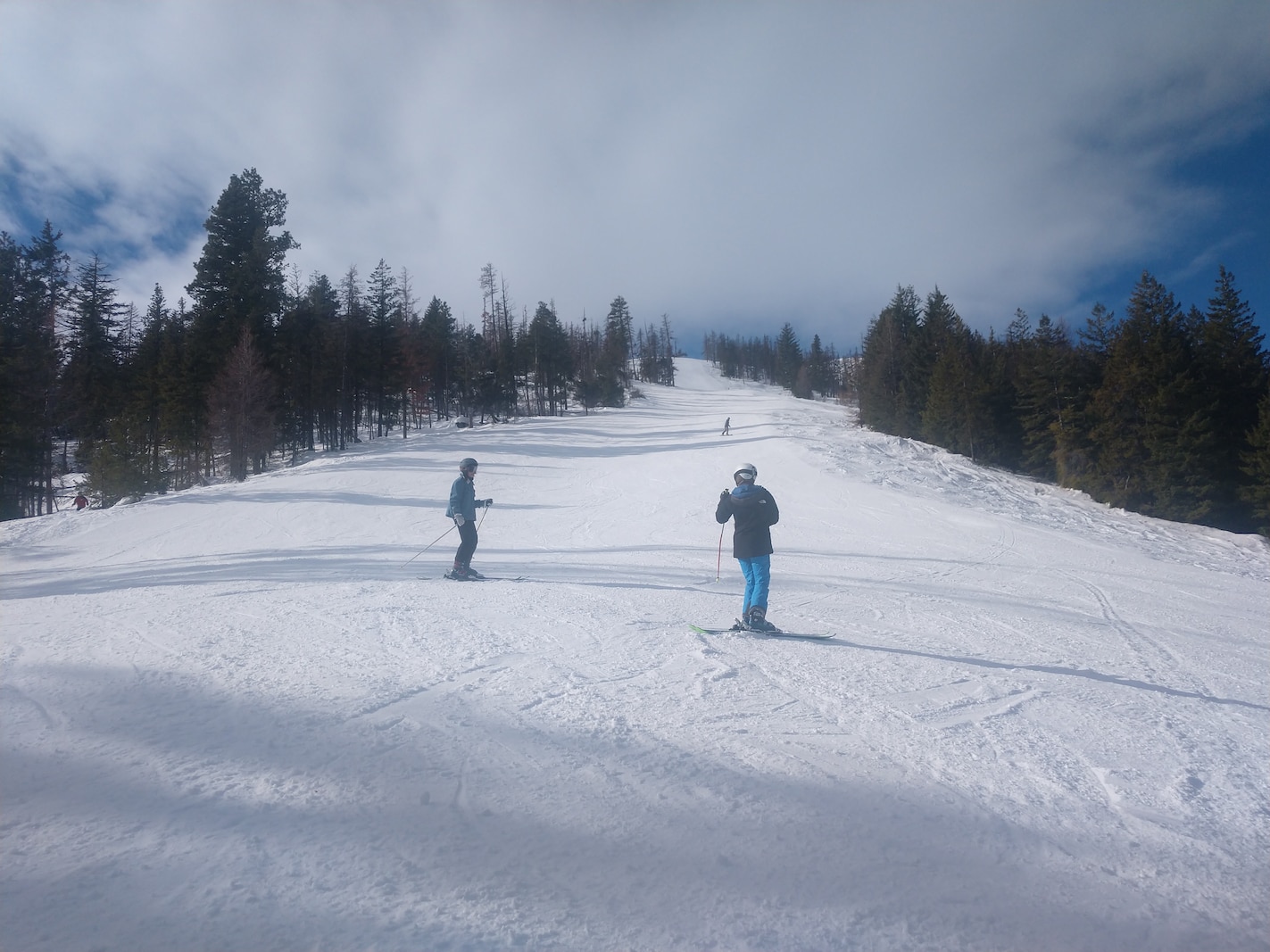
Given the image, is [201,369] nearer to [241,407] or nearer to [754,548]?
[241,407]

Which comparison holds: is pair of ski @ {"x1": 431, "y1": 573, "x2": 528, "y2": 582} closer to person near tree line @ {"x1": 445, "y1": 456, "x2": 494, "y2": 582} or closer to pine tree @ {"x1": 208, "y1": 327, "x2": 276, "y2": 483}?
person near tree line @ {"x1": 445, "y1": 456, "x2": 494, "y2": 582}

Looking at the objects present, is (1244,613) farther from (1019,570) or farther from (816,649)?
(816,649)

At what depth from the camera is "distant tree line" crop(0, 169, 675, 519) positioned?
28.5 meters

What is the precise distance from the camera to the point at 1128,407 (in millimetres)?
30484

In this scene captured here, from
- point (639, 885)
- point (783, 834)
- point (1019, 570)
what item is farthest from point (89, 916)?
point (1019, 570)

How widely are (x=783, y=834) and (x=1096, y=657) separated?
18.7 ft

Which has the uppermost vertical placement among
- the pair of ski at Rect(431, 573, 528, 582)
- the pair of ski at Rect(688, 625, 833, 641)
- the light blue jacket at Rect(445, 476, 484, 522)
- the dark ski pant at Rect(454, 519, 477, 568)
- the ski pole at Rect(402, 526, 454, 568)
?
the light blue jacket at Rect(445, 476, 484, 522)

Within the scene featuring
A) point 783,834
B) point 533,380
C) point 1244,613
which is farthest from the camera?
point 533,380

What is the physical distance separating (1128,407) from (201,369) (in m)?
48.6

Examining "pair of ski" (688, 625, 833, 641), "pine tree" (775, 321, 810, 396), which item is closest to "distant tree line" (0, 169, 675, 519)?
"pair of ski" (688, 625, 833, 641)

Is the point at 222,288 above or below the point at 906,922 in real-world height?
above

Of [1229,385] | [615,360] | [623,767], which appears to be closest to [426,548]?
[623,767]

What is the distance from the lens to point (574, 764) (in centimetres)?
423

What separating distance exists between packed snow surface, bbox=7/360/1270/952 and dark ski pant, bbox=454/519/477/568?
577 mm
